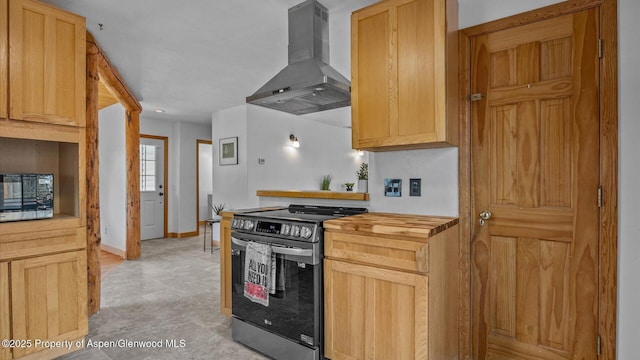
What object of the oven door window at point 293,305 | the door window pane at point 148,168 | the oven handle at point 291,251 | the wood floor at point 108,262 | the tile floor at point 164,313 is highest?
the door window pane at point 148,168

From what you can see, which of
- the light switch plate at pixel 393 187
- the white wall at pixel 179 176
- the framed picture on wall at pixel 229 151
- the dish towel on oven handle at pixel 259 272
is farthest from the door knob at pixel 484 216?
the white wall at pixel 179 176

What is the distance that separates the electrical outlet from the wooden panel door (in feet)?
1.10

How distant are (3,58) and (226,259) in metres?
1.86

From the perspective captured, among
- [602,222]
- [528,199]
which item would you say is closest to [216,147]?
[528,199]

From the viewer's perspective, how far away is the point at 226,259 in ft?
8.80

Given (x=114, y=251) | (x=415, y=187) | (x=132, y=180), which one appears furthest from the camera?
(x=114, y=251)

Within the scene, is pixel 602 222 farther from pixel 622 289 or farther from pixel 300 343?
pixel 300 343

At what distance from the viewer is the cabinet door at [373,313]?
170cm

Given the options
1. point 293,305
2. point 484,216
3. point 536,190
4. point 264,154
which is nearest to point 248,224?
point 293,305

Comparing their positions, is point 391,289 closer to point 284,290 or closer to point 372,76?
point 284,290

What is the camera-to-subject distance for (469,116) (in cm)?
214

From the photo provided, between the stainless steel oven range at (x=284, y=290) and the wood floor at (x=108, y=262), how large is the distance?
2634 mm

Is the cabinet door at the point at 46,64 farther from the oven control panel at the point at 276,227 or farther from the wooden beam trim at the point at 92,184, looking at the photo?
the oven control panel at the point at 276,227

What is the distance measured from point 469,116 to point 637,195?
914 millimetres
